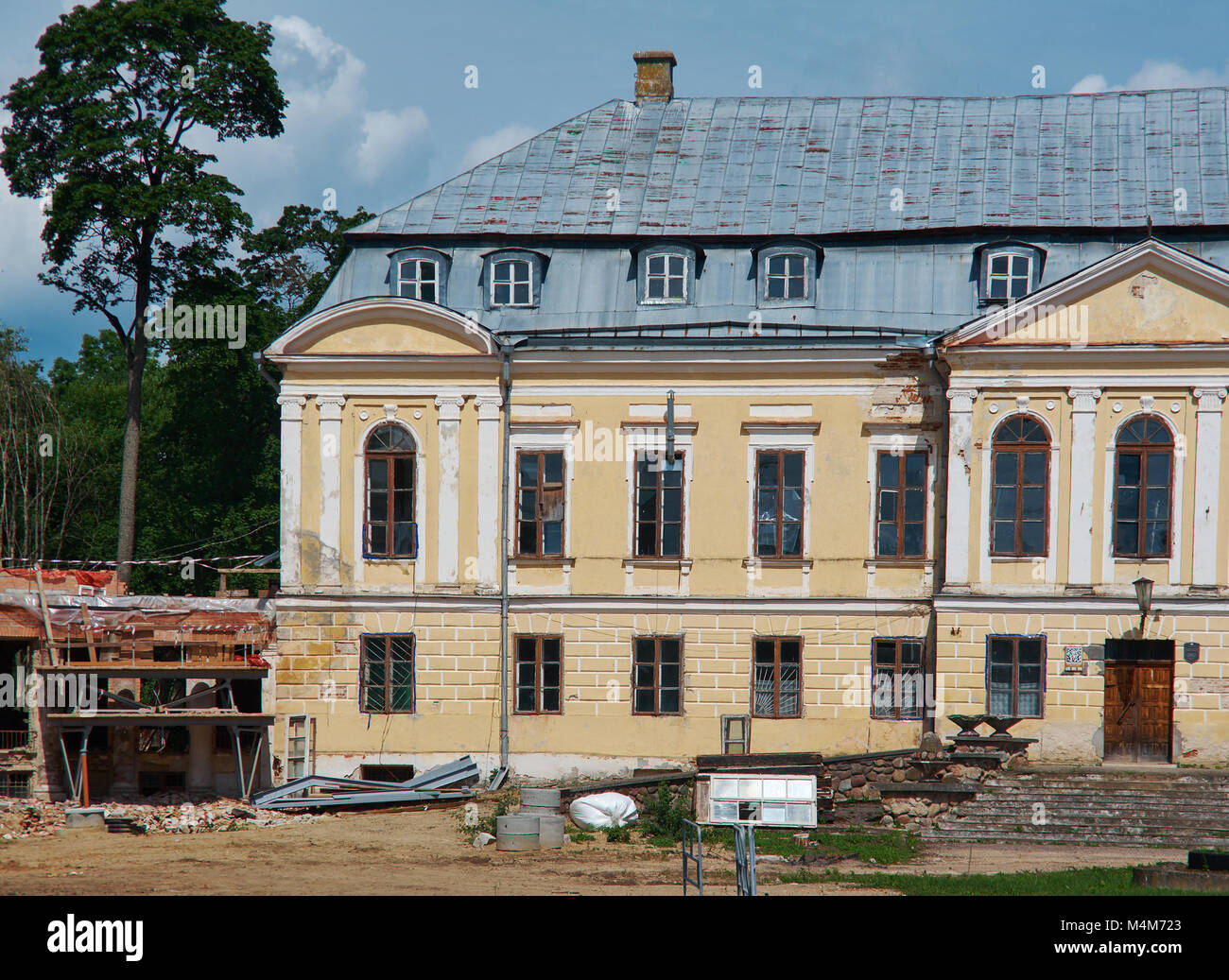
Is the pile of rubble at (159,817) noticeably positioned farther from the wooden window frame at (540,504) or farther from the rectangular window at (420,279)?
the rectangular window at (420,279)

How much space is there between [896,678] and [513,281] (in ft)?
39.1

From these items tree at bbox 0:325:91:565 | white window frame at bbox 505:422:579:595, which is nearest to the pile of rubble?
white window frame at bbox 505:422:579:595

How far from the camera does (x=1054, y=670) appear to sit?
2895 centimetres

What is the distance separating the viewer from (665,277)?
3256 centimetres

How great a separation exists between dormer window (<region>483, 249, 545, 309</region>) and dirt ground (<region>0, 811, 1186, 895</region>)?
11.6 metres

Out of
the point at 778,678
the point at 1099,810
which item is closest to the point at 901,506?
the point at 778,678

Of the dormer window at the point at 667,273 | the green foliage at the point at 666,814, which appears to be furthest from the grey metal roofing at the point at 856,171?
the green foliage at the point at 666,814

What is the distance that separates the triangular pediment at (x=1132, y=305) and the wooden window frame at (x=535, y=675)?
1103 cm

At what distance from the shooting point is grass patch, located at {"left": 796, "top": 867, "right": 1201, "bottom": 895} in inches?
778

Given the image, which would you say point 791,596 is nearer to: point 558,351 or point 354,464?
point 558,351

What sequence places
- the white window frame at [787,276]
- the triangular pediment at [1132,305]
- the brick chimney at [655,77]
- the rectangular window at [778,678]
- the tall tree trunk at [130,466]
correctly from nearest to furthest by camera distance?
the triangular pediment at [1132,305] → the rectangular window at [778,678] → the white window frame at [787,276] → the brick chimney at [655,77] → the tall tree trunk at [130,466]

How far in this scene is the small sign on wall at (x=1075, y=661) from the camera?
28.9 meters

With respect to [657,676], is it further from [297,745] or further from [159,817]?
[159,817]

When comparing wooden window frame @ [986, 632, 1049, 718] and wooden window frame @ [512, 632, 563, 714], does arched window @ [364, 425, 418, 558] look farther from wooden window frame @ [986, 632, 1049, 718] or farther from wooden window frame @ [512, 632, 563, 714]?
wooden window frame @ [986, 632, 1049, 718]
